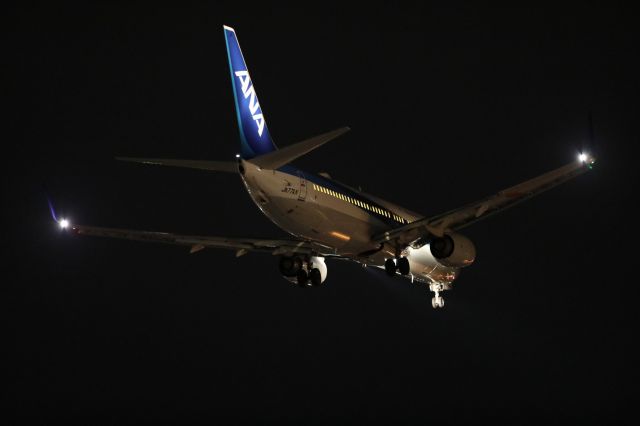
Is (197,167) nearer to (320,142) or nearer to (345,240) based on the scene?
(320,142)

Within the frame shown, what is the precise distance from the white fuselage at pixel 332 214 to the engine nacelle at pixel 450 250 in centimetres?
210

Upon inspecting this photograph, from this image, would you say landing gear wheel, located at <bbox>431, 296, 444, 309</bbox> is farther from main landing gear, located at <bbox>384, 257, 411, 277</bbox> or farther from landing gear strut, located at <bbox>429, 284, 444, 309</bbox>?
main landing gear, located at <bbox>384, 257, 411, 277</bbox>

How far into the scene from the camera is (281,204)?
4716cm

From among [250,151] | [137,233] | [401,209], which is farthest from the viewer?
[401,209]

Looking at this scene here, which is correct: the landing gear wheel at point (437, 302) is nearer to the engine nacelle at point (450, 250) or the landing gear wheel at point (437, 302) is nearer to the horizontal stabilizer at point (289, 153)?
the engine nacelle at point (450, 250)

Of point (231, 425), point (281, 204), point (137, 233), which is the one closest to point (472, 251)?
point (281, 204)

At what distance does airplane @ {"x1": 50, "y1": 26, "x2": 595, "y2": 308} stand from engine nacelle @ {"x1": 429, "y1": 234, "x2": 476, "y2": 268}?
42 millimetres

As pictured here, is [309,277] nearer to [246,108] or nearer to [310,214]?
[310,214]

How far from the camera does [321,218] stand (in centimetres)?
4928

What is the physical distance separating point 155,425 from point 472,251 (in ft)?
78.3

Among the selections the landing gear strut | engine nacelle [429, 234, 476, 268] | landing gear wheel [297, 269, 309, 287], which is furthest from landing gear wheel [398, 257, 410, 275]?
the landing gear strut

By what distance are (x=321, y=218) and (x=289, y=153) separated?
557cm

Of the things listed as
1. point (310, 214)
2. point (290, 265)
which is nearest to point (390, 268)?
point (290, 265)

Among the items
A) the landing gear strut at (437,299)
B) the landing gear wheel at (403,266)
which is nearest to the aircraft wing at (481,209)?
the landing gear wheel at (403,266)
